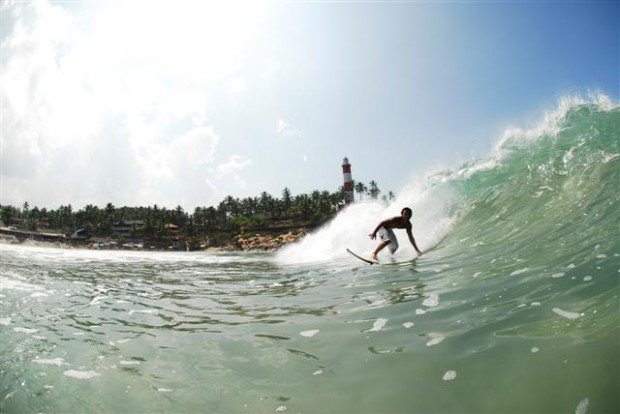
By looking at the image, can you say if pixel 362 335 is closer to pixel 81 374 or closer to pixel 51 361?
pixel 81 374

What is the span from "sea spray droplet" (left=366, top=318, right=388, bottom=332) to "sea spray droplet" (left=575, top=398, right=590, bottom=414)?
2186 mm

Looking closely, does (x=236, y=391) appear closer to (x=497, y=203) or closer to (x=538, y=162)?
(x=497, y=203)

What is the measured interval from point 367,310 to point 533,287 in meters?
2.25

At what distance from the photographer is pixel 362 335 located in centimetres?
448

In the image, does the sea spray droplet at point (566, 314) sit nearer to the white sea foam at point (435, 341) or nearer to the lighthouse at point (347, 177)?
the white sea foam at point (435, 341)

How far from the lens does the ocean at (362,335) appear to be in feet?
10.3

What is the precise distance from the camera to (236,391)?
350cm

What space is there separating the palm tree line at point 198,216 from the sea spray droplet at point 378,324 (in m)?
109

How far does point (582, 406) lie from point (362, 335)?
223 centimetres

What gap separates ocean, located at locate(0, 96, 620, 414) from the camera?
313 cm

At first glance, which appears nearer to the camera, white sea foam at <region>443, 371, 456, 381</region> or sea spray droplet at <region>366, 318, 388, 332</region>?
white sea foam at <region>443, 371, 456, 381</region>

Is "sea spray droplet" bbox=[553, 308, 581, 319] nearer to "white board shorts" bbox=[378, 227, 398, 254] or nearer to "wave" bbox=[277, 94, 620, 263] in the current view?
"wave" bbox=[277, 94, 620, 263]

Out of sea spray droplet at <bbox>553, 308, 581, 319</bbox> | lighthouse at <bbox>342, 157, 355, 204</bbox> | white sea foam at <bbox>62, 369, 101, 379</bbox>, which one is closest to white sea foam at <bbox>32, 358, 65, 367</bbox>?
white sea foam at <bbox>62, 369, 101, 379</bbox>

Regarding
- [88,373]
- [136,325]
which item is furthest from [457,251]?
[88,373]
